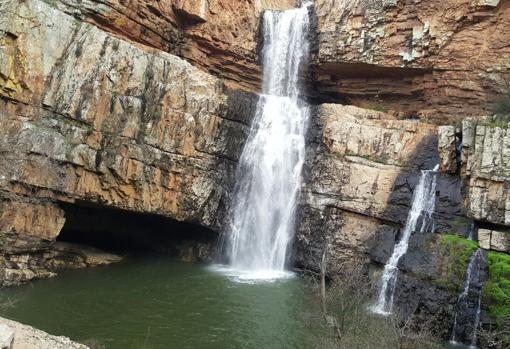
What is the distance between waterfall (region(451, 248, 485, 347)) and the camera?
1571cm

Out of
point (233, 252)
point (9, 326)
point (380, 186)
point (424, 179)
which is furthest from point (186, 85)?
point (9, 326)

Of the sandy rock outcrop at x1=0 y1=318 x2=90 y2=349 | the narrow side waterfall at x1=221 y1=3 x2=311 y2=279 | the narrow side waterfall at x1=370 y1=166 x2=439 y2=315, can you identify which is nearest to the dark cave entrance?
the narrow side waterfall at x1=221 y1=3 x2=311 y2=279

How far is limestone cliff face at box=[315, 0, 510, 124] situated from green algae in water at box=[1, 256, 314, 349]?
14158 mm

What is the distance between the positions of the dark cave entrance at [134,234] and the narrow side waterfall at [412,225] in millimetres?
11357

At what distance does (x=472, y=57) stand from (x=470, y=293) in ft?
48.4

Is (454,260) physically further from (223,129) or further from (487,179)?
(223,129)

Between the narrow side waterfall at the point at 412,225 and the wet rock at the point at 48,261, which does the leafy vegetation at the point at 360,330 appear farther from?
the wet rock at the point at 48,261

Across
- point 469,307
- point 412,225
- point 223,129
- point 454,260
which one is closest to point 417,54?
point 412,225

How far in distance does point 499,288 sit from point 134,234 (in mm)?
21272

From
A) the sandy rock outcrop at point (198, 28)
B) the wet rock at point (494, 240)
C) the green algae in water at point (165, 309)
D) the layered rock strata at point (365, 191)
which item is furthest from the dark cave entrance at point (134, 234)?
the wet rock at point (494, 240)

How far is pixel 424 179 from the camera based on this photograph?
21922 mm

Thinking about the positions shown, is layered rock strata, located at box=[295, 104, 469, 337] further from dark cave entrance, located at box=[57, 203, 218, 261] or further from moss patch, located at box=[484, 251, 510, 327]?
dark cave entrance, located at box=[57, 203, 218, 261]

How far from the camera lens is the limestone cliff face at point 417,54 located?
80.8 feet

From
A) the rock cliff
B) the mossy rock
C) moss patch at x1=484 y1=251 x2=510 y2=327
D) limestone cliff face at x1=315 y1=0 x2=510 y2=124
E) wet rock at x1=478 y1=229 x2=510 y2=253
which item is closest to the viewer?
moss patch at x1=484 y1=251 x2=510 y2=327
